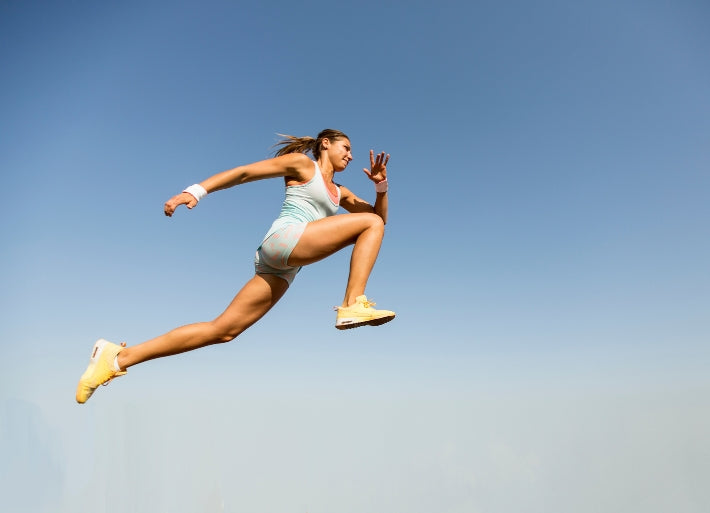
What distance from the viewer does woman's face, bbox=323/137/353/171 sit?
560cm

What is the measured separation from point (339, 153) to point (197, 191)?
1.81 metres

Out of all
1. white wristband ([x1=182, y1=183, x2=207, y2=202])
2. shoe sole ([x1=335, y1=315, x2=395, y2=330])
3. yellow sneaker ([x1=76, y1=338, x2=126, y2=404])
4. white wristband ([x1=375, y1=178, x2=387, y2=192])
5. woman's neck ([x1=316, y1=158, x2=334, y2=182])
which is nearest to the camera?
white wristband ([x1=182, y1=183, x2=207, y2=202])

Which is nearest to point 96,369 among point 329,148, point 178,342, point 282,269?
point 178,342

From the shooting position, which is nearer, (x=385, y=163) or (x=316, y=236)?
(x=316, y=236)

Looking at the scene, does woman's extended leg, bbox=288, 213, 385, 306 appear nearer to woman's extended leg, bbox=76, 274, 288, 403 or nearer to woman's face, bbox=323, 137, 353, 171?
woman's extended leg, bbox=76, 274, 288, 403

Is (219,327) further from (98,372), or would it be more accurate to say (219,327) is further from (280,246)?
(98,372)

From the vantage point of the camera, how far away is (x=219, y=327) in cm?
512

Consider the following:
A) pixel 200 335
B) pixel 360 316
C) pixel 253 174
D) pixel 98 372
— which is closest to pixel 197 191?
pixel 253 174

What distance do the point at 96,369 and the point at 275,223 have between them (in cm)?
243

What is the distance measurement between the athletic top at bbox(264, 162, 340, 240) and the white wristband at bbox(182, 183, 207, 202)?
821 millimetres

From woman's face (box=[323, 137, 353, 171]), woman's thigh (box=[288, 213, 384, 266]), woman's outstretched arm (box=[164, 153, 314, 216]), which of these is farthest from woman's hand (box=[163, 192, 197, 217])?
woman's face (box=[323, 137, 353, 171])

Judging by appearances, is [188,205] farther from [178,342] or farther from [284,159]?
[178,342]

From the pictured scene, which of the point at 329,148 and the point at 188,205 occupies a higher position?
the point at 329,148

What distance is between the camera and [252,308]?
17.0 feet
